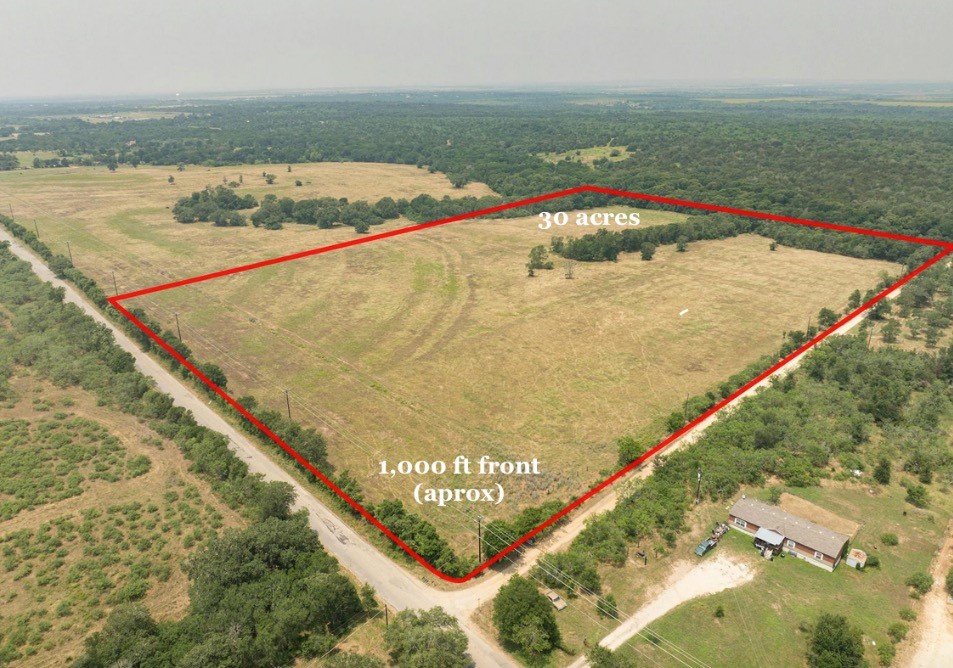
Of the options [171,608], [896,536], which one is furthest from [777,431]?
[171,608]

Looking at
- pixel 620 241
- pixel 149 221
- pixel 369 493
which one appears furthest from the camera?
pixel 149 221

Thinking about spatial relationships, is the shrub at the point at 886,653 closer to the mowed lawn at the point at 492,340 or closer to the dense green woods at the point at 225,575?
the mowed lawn at the point at 492,340

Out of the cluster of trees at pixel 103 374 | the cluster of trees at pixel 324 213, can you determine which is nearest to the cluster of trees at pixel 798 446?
the cluster of trees at pixel 103 374

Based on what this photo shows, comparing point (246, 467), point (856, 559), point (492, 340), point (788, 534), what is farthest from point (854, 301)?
point (246, 467)

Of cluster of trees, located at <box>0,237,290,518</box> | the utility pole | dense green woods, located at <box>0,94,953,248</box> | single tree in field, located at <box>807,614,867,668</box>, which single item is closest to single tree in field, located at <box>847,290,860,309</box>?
dense green woods, located at <box>0,94,953,248</box>

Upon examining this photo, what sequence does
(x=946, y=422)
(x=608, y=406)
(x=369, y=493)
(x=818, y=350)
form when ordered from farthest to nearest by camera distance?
1. (x=818, y=350)
2. (x=608, y=406)
3. (x=946, y=422)
4. (x=369, y=493)

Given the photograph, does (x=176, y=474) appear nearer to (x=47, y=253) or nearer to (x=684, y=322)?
(x=684, y=322)

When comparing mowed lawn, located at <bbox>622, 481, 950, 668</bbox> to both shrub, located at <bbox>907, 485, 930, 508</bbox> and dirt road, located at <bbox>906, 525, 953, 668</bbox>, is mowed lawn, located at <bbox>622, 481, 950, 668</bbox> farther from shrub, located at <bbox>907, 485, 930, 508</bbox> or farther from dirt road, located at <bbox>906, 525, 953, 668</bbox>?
shrub, located at <bbox>907, 485, 930, 508</bbox>
